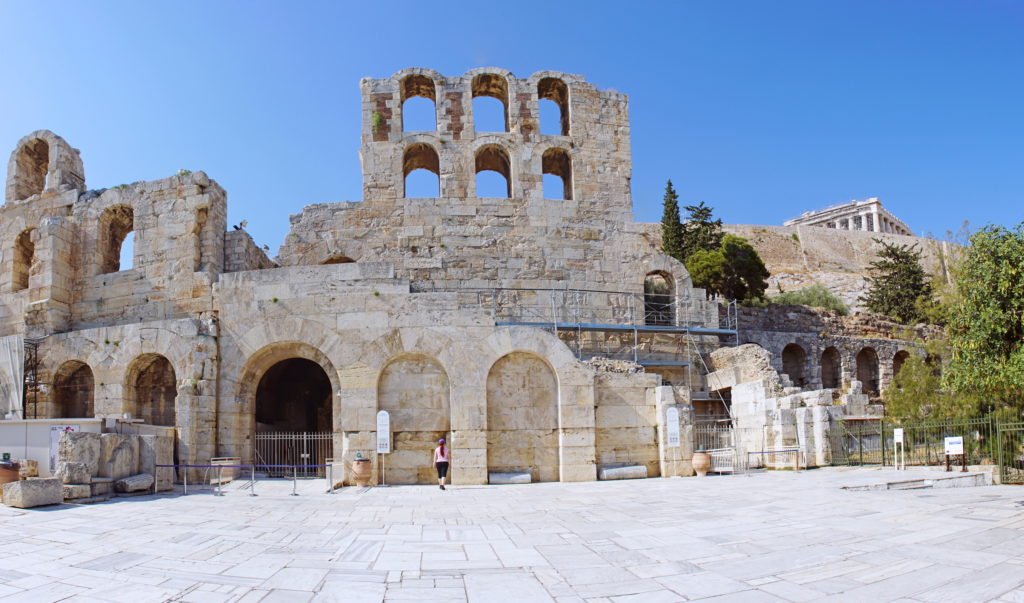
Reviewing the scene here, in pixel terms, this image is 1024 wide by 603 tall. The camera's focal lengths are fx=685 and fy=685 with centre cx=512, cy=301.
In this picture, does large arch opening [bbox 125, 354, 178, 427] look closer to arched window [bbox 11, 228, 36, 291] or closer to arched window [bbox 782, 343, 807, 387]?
arched window [bbox 11, 228, 36, 291]

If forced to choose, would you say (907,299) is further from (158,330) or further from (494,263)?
(158,330)

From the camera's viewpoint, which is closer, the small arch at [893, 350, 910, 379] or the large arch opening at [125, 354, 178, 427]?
the large arch opening at [125, 354, 178, 427]

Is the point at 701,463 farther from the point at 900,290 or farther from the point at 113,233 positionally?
the point at 900,290

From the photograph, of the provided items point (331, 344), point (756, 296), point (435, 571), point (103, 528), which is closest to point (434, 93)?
point (331, 344)

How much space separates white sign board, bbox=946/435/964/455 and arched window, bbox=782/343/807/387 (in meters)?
17.4

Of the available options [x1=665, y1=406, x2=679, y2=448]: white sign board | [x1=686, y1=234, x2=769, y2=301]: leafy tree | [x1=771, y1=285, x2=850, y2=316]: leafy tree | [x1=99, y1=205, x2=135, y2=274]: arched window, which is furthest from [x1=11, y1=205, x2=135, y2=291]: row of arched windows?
[x1=771, y1=285, x2=850, y2=316]: leafy tree

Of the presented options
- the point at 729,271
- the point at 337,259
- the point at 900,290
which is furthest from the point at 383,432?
the point at 900,290

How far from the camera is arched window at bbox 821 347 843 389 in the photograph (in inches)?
1328

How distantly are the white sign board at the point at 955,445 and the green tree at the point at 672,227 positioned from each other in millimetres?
27878

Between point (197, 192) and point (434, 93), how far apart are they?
9.77 metres

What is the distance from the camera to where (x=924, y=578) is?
7.07 m

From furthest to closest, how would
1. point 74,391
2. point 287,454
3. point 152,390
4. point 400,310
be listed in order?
1. point 74,391
2. point 152,390
3. point 287,454
4. point 400,310

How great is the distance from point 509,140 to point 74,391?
16.9m

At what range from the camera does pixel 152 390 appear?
20.8 metres
